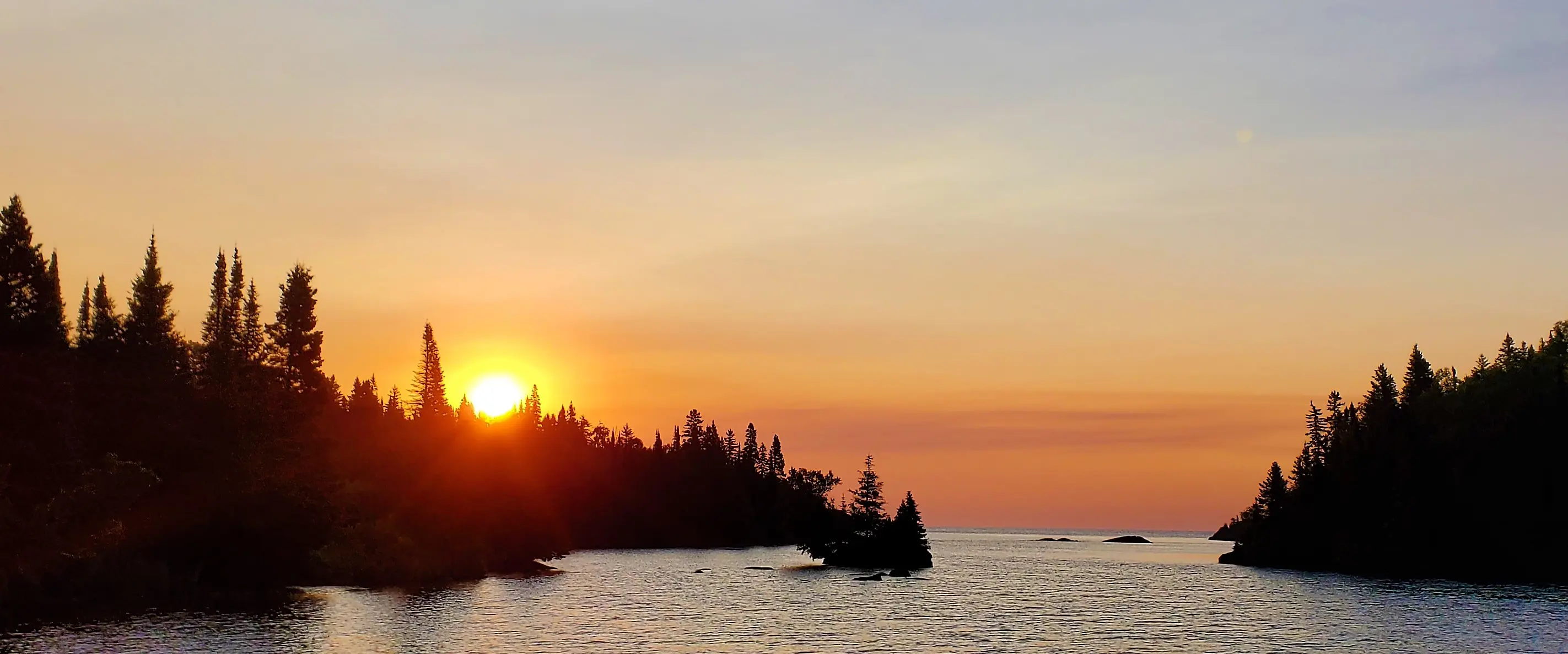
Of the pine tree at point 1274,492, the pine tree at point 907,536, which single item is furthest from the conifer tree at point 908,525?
the pine tree at point 1274,492

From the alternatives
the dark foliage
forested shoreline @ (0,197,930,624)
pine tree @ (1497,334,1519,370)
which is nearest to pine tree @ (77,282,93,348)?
forested shoreline @ (0,197,930,624)

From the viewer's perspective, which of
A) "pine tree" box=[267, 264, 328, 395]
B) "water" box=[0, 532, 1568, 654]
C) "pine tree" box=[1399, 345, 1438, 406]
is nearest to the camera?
"water" box=[0, 532, 1568, 654]

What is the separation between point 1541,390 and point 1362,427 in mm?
23471

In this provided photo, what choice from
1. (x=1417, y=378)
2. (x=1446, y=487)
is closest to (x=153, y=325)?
(x=1446, y=487)

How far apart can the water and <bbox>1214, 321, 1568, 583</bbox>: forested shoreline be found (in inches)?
660

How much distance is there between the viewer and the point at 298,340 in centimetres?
13512

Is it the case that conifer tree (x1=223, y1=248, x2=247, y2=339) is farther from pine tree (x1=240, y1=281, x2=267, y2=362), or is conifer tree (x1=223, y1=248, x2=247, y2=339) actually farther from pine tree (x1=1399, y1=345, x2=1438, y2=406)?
pine tree (x1=1399, y1=345, x2=1438, y2=406)

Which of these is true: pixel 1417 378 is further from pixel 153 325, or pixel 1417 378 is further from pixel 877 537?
pixel 153 325

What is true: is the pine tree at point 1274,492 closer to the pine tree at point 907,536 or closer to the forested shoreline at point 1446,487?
the forested shoreline at point 1446,487

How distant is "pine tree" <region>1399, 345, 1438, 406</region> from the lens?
183375 millimetres

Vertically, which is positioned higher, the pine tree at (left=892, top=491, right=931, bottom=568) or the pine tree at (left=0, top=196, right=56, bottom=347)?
the pine tree at (left=0, top=196, right=56, bottom=347)

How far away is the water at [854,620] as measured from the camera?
207 feet

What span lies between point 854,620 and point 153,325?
6315cm

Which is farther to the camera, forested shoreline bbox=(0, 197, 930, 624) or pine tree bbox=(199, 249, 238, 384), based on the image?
pine tree bbox=(199, 249, 238, 384)
